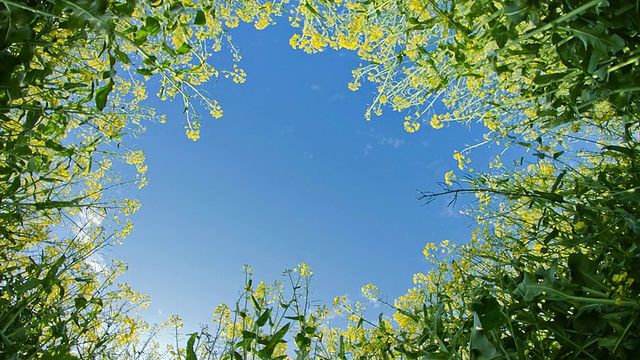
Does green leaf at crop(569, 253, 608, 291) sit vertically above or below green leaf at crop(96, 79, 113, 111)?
below

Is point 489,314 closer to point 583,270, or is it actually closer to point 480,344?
point 480,344

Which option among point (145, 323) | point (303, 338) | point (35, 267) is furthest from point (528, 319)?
point (145, 323)

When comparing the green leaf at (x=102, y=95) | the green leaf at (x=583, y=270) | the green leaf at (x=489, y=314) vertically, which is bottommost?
the green leaf at (x=489, y=314)

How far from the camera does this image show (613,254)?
1.19 m

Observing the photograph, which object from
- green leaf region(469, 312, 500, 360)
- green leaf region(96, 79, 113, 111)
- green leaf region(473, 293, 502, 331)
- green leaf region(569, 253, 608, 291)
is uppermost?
green leaf region(96, 79, 113, 111)

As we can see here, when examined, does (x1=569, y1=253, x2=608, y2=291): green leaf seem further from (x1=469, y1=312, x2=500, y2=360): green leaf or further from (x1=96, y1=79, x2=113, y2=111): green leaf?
(x1=96, y1=79, x2=113, y2=111): green leaf

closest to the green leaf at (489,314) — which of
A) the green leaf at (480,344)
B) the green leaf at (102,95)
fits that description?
the green leaf at (480,344)

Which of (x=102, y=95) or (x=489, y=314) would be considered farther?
(x=102, y=95)

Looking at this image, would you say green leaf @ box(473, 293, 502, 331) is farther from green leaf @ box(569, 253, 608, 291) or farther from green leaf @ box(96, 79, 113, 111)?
green leaf @ box(96, 79, 113, 111)

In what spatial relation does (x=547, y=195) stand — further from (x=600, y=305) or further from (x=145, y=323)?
(x=145, y=323)

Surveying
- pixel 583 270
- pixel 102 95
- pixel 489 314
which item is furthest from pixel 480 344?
pixel 102 95

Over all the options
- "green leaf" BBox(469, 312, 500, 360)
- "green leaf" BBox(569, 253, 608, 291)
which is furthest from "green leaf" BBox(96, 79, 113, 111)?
"green leaf" BBox(569, 253, 608, 291)

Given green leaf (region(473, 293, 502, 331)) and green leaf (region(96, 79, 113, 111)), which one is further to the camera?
green leaf (region(96, 79, 113, 111))

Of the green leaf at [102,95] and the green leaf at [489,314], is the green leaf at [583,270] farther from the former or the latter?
the green leaf at [102,95]
